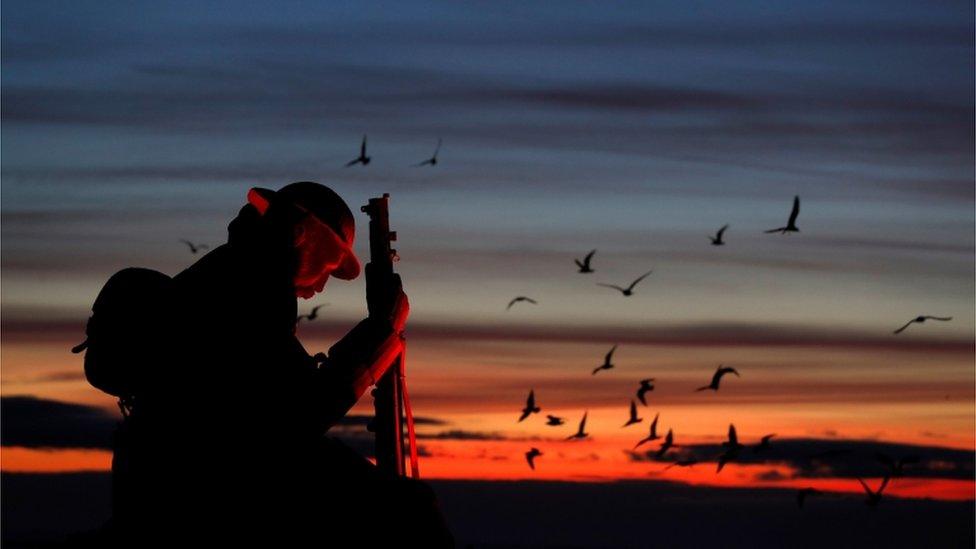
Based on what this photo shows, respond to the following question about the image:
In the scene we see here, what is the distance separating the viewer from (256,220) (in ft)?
43.7

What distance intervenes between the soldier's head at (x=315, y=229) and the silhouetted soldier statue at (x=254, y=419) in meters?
0.01

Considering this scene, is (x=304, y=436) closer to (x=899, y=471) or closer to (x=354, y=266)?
(x=354, y=266)

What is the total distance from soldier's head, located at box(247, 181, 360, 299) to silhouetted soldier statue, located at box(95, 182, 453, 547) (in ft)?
0.04

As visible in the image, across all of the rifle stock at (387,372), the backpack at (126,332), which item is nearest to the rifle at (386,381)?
the rifle stock at (387,372)

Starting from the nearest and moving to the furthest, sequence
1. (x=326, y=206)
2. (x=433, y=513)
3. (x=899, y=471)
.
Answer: (x=433, y=513) → (x=326, y=206) → (x=899, y=471)

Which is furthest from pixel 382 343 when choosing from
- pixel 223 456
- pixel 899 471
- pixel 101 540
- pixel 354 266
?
pixel 899 471

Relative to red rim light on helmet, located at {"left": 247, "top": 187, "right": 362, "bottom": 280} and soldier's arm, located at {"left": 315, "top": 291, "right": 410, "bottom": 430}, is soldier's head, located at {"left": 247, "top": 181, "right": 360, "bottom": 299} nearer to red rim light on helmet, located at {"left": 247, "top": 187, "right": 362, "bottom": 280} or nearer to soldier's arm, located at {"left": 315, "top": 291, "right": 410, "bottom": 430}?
red rim light on helmet, located at {"left": 247, "top": 187, "right": 362, "bottom": 280}

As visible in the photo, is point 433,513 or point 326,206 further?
point 326,206

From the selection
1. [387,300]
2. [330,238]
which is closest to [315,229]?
[330,238]

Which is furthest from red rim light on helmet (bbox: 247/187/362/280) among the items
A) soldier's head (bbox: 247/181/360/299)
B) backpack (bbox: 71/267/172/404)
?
backpack (bbox: 71/267/172/404)

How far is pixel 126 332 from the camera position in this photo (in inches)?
509

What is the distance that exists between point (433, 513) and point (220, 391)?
1.67m

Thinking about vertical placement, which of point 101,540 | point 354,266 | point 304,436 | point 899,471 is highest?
point 354,266

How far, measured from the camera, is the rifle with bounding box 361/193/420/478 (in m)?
13.8
